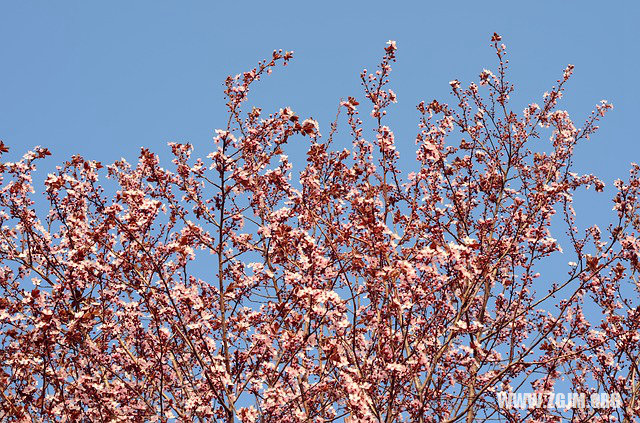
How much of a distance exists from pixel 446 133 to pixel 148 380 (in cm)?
596

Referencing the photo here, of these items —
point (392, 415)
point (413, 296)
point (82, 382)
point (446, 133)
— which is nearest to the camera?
point (392, 415)

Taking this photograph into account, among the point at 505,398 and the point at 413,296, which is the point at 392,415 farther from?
the point at 505,398

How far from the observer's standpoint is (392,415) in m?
6.55

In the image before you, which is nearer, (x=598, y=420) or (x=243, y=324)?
(x=243, y=324)

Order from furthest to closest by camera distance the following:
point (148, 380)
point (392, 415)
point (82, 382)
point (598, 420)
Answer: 1. point (598, 420)
2. point (148, 380)
3. point (82, 382)
4. point (392, 415)

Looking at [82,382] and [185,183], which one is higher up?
[185,183]

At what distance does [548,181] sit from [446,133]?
2.04 metres

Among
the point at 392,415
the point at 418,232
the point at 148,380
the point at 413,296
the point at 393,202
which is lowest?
the point at 392,415

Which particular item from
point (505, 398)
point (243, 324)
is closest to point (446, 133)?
point (505, 398)

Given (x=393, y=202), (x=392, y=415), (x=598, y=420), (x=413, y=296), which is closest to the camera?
(x=392, y=415)

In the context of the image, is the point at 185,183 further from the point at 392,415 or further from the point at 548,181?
the point at 548,181

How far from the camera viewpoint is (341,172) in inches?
396

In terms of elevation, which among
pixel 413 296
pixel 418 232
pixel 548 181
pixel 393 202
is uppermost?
pixel 548 181

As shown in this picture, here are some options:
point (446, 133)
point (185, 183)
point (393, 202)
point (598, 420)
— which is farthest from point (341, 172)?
point (598, 420)
